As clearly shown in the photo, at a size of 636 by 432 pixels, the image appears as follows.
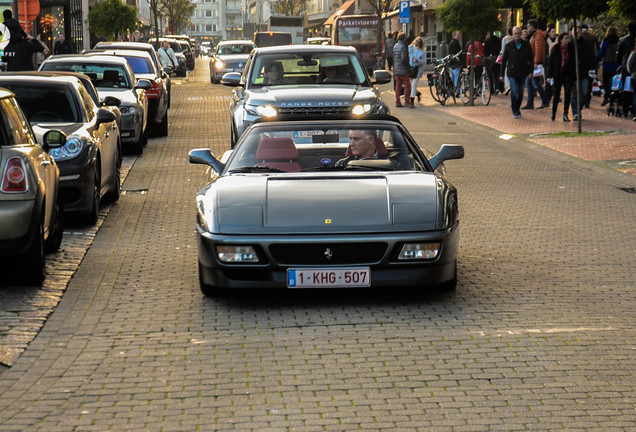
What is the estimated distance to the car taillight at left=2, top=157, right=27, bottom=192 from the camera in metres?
8.03

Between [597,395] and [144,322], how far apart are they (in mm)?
2915

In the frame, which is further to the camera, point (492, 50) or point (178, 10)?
point (178, 10)

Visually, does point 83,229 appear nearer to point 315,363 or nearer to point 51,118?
point 51,118

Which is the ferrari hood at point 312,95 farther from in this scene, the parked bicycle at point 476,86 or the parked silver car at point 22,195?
the parked bicycle at point 476,86

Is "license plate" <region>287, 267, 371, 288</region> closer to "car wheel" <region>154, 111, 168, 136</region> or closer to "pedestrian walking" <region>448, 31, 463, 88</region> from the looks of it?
"car wheel" <region>154, 111, 168, 136</region>

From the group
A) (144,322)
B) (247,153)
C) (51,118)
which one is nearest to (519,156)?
(51,118)

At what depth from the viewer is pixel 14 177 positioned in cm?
808

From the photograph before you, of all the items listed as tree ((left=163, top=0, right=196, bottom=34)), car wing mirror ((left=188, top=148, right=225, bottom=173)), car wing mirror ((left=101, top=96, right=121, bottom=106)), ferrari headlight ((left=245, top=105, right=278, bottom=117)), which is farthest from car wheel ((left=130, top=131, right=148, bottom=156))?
tree ((left=163, top=0, right=196, bottom=34))

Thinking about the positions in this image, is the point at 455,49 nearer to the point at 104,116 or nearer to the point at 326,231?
the point at 104,116

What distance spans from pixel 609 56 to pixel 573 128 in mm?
4933

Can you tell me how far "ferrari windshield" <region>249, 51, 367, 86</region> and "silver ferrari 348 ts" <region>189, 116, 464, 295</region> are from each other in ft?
28.6

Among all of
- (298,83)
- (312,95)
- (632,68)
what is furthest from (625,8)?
(632,68)

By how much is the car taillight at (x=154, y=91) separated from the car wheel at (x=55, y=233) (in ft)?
39.3

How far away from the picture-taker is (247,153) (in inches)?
339
